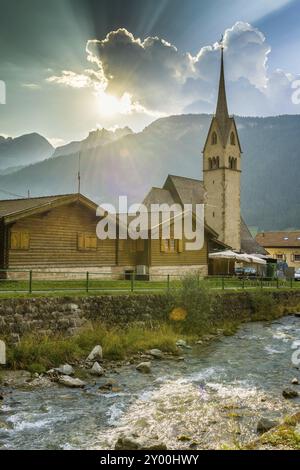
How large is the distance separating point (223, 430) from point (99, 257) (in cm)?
2231

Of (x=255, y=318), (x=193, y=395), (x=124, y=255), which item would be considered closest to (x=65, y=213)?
(x=124, y=255)

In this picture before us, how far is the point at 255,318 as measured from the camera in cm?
2959

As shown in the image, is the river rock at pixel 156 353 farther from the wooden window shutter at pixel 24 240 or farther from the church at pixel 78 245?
the wooden window shutter at pixel 24 240

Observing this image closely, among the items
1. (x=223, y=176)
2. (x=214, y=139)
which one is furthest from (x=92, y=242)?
(x=214, y=139)

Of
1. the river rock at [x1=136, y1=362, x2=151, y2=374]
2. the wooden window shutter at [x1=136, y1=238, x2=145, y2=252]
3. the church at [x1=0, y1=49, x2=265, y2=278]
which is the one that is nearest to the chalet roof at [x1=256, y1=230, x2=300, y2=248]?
the church at [x1=0, y1=49, x2=265, y2=278]

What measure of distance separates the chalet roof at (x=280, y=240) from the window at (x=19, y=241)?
48.3 metres

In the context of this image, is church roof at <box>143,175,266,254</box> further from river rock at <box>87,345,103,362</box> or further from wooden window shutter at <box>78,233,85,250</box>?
river rock at <box>87,345,103,362</box>

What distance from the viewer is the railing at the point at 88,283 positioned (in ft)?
71.5

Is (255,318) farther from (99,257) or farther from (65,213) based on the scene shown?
(65,213)

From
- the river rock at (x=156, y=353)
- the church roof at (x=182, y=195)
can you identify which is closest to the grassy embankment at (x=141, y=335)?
the river rock at (x=156, y=353)

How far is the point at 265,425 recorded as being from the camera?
10562mm

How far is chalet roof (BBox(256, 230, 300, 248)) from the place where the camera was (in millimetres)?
67562

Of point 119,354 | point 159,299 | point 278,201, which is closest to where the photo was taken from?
point 119,354

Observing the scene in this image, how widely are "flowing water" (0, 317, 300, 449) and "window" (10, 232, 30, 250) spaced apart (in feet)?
41.5
